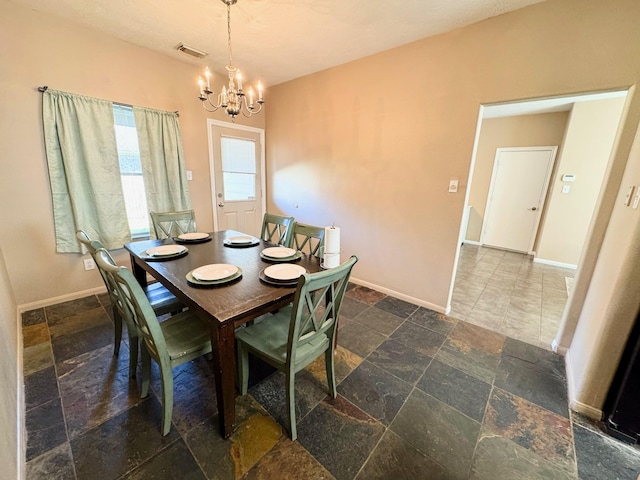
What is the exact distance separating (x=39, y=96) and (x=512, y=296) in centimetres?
524

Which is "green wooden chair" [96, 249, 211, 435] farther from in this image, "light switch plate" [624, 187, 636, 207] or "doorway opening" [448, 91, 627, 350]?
"light switch plate" [624, 187, 636, 207]

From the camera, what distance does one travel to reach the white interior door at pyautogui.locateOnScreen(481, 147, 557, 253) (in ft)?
14.7

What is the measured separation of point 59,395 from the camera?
4.90ft

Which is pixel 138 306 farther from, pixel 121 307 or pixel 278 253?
pixel 278 253

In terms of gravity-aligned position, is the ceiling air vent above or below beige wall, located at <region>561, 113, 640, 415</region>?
above

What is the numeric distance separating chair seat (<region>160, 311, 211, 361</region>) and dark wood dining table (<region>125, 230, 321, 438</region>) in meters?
0.22

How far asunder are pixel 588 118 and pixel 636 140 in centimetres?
328

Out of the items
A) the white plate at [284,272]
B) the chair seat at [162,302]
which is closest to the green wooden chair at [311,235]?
the white plate at [284,272]

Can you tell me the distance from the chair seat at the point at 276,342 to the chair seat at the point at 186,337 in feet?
0.60

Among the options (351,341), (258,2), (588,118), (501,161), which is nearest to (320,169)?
(258,2)

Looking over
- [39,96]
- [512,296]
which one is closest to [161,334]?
[39,96]

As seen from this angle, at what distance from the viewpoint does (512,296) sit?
301 centimetres

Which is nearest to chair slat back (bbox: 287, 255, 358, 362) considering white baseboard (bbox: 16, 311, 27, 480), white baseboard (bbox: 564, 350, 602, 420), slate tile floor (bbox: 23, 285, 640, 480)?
slate tile floor (bbox: 23, 285, 640, 480)

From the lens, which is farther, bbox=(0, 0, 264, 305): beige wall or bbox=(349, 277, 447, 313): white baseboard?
bbox=(349, 277, 447, 313): white baseboard
